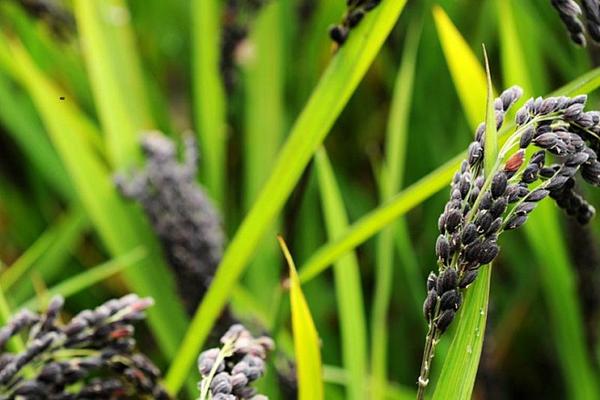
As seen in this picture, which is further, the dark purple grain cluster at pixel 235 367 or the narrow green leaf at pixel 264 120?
the narrow green leaf at pixel 264 120

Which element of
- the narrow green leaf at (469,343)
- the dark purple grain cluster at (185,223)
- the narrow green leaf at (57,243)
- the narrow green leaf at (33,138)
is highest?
the narrow green leaf at (33,138)

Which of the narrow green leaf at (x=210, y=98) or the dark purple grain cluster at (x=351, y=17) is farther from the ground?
the narrow green leaf at (x=210, y=98)

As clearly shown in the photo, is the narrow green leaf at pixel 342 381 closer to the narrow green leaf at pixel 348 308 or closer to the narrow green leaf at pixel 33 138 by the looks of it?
the narrow green leaf at pixel 348 308

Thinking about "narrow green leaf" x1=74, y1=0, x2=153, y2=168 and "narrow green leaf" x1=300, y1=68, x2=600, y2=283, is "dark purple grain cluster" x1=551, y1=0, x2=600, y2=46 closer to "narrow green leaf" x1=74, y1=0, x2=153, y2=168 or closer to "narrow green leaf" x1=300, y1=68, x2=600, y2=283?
"narrow green leaf" x1=300, y1=68, x2=600, y2=283

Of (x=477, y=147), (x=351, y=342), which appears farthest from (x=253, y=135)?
(x=477, y=147)

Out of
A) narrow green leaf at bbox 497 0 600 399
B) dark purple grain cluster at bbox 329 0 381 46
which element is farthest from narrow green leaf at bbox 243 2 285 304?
dark purple grain cluster at bbox 329 0 381 46

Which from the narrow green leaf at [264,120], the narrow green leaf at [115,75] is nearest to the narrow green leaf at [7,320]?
the narrow green leaf at [115,75]

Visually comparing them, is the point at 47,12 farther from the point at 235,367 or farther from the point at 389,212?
the point at 235,367

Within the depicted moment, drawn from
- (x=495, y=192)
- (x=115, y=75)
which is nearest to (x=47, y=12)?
(x=115, y=75)

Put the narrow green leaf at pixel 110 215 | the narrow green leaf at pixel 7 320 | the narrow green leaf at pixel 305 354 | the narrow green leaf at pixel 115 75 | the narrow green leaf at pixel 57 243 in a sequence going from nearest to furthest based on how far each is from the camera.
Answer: the narrow green leaf at pixel 305 354 → the narrow green leaf at pixel 7 320 → the narrow green leaf at pixel 110 215 → the narrow green leaf at pixel 115 75 → the narrow green leaf at pixel 57 243
